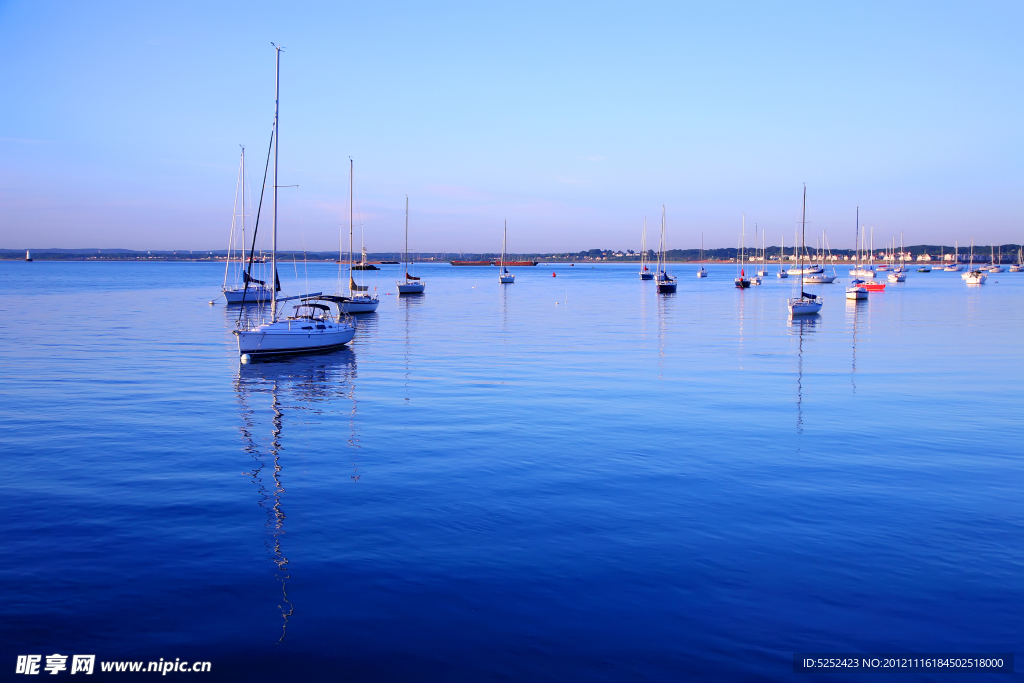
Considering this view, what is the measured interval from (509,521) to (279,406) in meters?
15.5

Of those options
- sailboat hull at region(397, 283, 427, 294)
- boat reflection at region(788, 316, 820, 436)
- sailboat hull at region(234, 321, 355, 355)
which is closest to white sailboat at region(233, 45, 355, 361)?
sailboat hull at region(234, 321, 355, 355)

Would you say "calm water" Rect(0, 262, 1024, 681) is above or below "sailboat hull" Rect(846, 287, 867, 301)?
below

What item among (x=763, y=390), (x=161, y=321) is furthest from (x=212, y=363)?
(x=161, y=321)

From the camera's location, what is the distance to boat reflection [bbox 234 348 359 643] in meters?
13.8

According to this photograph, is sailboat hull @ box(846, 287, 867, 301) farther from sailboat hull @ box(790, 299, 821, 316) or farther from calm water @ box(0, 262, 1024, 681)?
calm water @ box(0, 262, 1024, 681)

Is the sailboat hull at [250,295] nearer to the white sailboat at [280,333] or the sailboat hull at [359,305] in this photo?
the sailboat hull at [359,305]

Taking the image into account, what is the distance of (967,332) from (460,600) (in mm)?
57350

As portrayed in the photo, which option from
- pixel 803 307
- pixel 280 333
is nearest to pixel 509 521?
pixel 280 333

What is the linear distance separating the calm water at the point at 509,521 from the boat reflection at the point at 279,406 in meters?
0.12

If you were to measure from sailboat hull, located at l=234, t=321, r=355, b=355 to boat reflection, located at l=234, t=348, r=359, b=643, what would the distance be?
62cm

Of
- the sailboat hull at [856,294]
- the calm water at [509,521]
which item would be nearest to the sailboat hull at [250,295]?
the calm water at [509,521]

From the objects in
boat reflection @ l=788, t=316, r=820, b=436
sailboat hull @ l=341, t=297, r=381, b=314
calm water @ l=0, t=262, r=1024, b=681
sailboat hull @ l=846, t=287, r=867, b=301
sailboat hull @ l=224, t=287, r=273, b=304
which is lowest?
calm water @ l=0, t=262, r=1024, b=681

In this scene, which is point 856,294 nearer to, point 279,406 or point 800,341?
point 800,341

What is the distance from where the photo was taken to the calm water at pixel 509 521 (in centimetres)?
984
